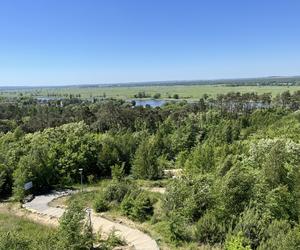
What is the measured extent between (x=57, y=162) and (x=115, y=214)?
591 inches

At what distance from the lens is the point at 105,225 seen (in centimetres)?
2806

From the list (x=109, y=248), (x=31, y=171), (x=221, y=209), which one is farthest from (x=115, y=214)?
(x=31, y=171)

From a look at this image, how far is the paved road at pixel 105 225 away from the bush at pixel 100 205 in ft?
2.95

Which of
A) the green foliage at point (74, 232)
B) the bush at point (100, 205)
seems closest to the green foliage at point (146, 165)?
the bush at point (100, 205)

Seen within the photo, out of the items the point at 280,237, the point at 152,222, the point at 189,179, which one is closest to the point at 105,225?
the point at 152,222

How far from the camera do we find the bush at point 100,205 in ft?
104

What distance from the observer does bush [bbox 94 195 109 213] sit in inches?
1247

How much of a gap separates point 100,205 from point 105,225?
12.6 feet

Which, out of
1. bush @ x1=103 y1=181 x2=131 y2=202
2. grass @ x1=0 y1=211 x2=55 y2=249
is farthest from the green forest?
grass @ x1=0 y1=211 x2=55 y2=249

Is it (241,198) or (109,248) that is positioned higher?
(241,198)

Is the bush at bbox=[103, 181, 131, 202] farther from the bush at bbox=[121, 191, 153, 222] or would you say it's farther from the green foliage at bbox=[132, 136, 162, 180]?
the green foliage at bbox=[132, 136, 162, 180]

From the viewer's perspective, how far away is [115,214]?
30.7 m

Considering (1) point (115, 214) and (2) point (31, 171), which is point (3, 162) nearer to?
(2) point (31, 171)

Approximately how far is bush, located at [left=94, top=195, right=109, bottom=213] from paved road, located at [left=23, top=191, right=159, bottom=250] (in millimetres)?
900
